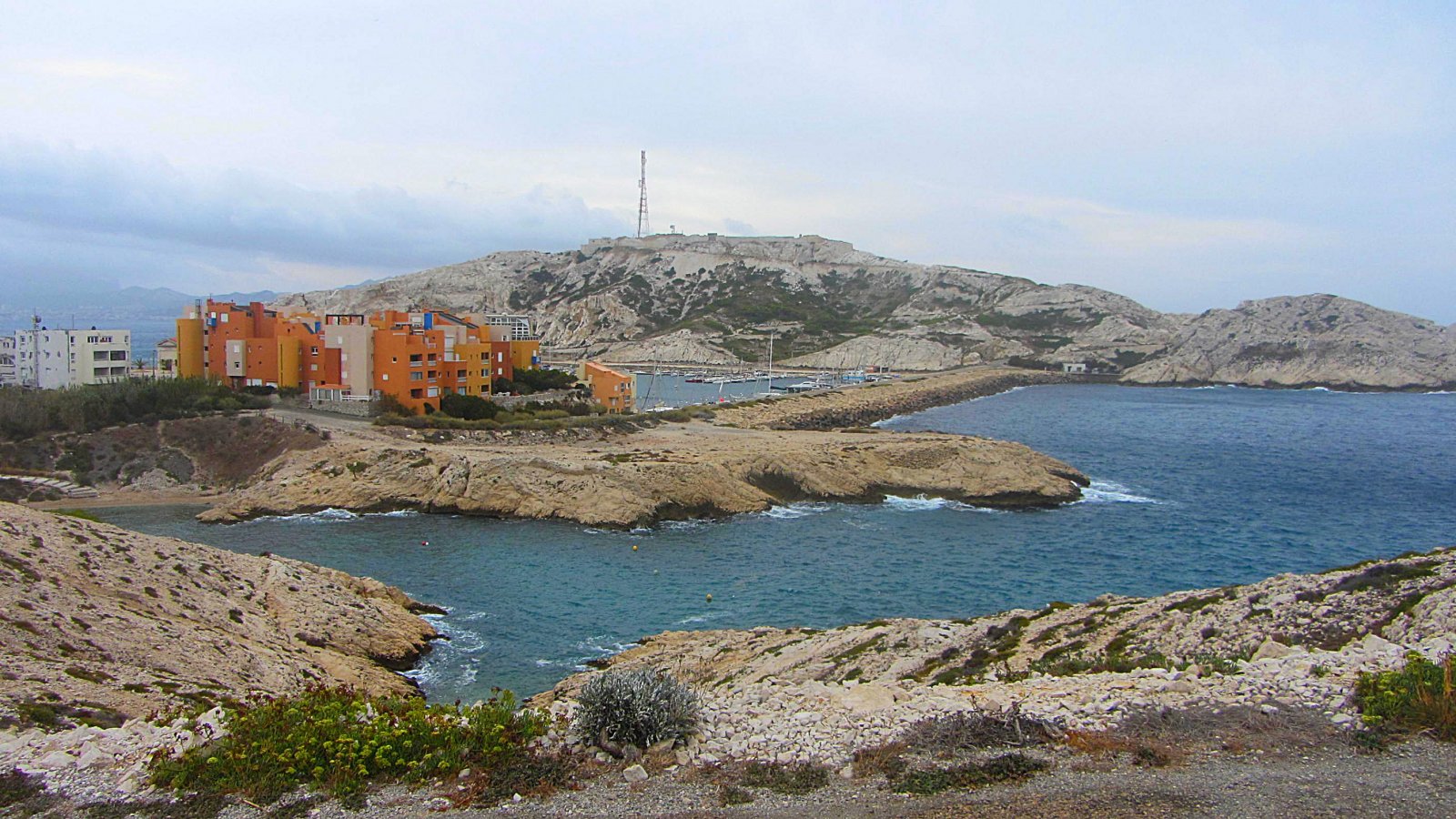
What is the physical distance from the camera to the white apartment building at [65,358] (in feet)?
183

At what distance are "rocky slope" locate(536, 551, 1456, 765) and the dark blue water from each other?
380 centimetres

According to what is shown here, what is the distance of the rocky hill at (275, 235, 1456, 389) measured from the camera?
129 metres

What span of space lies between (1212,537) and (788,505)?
17779mm

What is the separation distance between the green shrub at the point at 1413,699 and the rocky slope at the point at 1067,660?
27 cm

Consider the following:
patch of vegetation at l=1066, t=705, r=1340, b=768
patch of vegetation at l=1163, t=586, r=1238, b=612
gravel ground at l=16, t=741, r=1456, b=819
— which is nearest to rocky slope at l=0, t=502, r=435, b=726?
gravel ground at l=16, t=741, r=1456, b=819

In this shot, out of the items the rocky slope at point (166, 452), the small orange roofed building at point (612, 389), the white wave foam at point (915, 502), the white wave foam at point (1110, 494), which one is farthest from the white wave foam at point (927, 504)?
the rocky slope at point (166, 452)

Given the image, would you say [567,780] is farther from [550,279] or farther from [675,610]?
[550,279]

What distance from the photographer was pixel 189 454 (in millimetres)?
43219

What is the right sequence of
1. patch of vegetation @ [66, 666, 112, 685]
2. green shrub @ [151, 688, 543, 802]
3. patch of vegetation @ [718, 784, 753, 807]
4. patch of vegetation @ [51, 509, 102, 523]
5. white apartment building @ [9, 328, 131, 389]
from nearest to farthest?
patch of vegetation @ [718, 784, 753, 807] < green shrub @ [151, 688, 543, 802] < patch of vegetation @ [66, 666, 112, 685] < patch of vegetation @ [51, 509, 102, 523] < white apartment building @ [9, 328, 131, 389]

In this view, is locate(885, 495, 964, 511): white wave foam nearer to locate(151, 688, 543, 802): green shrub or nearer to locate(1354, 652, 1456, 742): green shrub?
locate(1354, 652, 1456, 742): green shrub

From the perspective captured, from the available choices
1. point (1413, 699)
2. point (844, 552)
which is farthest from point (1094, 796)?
point (844, 552)

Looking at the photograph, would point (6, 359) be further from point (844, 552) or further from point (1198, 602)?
point (1198, 602)

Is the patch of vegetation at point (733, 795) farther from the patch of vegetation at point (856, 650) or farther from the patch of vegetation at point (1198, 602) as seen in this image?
the patch of vegetation at point (1198, 602)

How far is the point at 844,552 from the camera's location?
32.3 m
